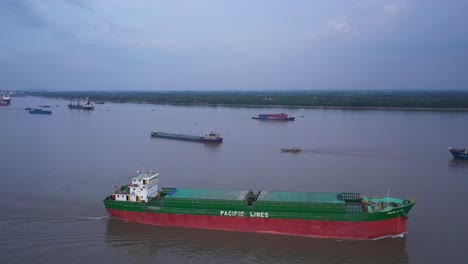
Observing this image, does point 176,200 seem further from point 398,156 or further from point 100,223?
point 398,156

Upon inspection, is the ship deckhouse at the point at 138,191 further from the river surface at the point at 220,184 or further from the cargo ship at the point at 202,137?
the cargo ship at the point at 202,137

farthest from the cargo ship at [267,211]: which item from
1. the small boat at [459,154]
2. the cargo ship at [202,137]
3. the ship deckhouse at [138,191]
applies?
the cargo ship at [202,137]

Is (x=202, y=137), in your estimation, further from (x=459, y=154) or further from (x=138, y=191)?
(x=459, y=154)

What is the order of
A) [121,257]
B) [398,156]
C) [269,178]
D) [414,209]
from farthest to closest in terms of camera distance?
[398,156] < [269,178] < [414,209] < [121,257]

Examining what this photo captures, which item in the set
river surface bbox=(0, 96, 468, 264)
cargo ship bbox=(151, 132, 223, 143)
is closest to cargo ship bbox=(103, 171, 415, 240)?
river surface bbox=(0, 96, 468, 264)

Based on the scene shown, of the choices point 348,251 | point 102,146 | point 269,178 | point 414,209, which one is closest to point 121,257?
point 348,251

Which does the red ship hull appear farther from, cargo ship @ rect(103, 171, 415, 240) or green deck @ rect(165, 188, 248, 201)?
green deck @ rect(165, 188, 248, 201)

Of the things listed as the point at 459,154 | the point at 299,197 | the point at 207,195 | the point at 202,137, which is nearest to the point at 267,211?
the point at 299,197
